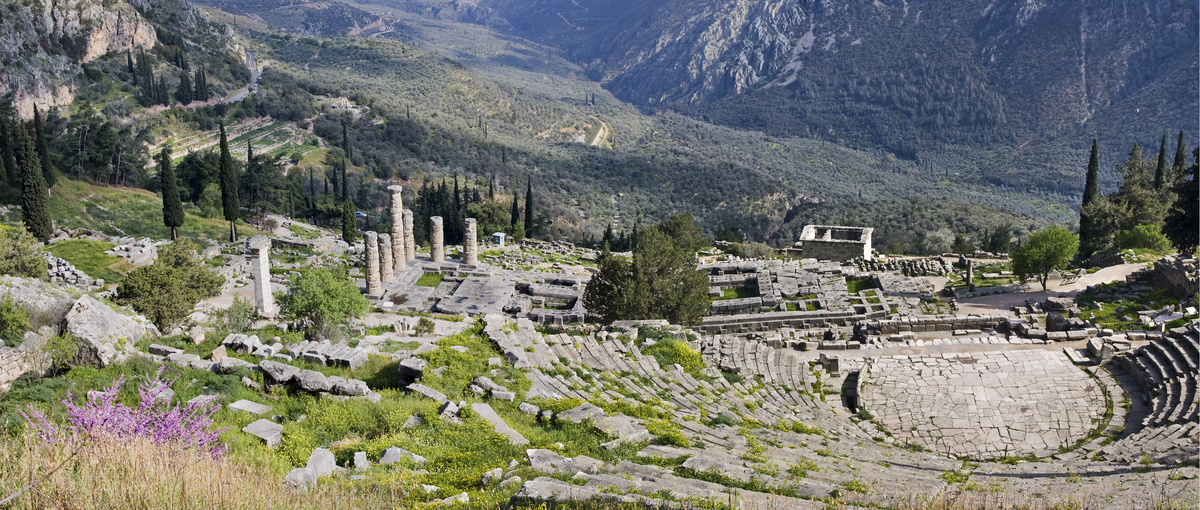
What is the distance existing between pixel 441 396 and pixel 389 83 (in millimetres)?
116373

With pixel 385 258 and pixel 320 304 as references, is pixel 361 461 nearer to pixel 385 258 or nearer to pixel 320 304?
pixel 320 304

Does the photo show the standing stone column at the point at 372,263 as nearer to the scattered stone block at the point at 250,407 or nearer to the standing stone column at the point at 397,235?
the standing stone column at the point at 397,235

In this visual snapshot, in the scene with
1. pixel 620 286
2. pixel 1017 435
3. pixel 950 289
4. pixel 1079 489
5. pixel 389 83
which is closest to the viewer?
pixel 1079 489

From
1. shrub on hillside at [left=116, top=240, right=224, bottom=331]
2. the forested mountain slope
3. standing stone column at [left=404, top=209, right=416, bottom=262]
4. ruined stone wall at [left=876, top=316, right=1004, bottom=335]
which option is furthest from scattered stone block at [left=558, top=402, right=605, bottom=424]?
the forested mountain slope

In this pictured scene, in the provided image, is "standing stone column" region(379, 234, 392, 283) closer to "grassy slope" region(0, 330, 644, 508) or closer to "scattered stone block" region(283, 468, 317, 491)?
"grassy slope" region(0, 330, 644, 508)

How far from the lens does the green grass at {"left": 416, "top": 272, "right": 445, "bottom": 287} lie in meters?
35.8

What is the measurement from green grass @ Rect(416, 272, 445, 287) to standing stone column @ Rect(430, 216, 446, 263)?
2.14 m

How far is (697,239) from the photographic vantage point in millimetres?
36438

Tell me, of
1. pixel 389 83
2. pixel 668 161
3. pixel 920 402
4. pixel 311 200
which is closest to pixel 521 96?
pixel 389 83

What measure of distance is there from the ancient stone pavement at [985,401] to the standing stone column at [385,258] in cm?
2168

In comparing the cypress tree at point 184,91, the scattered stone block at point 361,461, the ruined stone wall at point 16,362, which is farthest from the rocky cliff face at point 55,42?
the scattered stone block at point 361,461

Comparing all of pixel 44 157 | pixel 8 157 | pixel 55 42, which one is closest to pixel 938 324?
pixel 44 157

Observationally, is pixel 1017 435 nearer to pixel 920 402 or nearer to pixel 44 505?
pixel 920 402

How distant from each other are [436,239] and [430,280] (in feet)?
10.0
